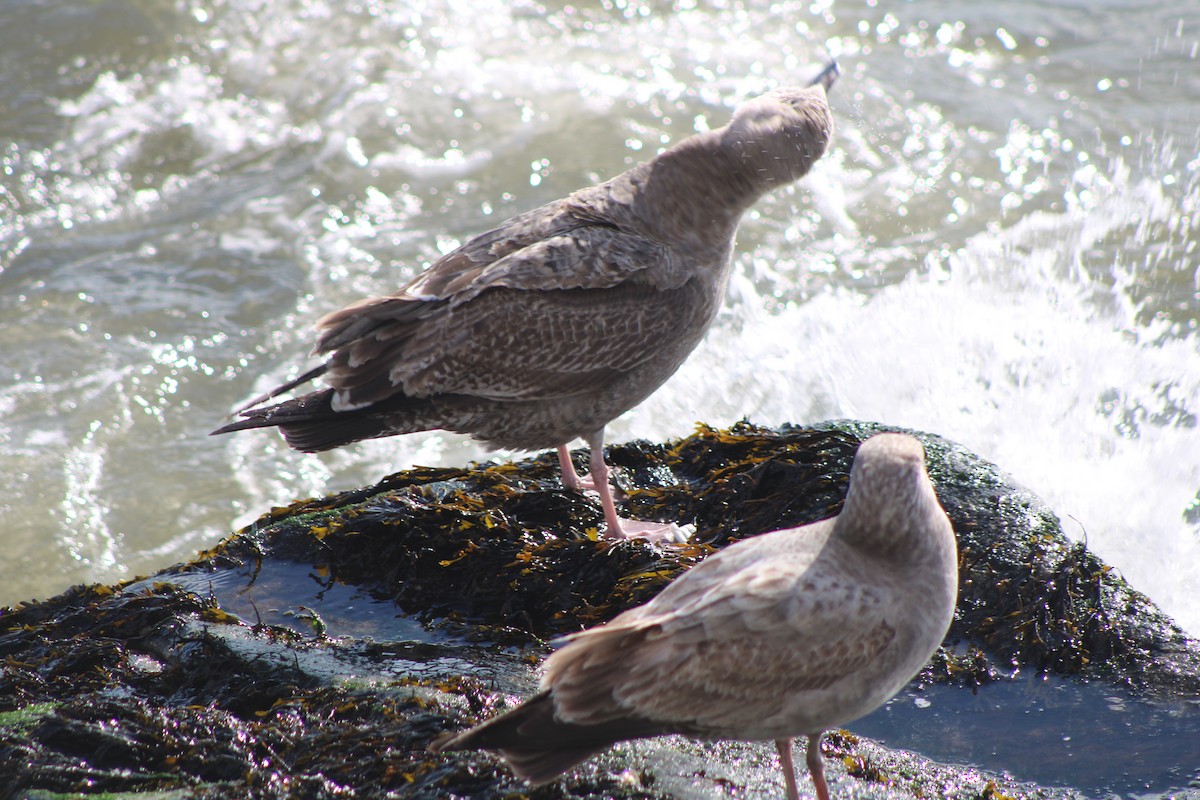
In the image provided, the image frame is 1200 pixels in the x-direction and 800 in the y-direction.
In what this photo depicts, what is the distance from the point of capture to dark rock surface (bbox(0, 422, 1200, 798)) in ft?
11.0

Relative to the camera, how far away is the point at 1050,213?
10.3 meters

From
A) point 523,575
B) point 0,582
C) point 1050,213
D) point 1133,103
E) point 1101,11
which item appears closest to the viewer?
point 523,575

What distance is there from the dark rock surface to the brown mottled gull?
0.29m

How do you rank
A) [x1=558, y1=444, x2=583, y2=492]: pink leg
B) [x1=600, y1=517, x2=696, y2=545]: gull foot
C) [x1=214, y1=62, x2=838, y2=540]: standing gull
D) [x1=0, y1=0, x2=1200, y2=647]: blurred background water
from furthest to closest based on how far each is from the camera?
[x1=0, y1=0, x2=1200, y2=647]: blurred background water
[x1=558, y1=444, x2=583, y2=492]: pink leg
[x1=214, y1=62, x2=838, y2=540]: standing gull
[x1=600, y1=517, x2=696, y2=545]: gull foot

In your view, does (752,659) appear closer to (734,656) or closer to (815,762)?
(734,656)

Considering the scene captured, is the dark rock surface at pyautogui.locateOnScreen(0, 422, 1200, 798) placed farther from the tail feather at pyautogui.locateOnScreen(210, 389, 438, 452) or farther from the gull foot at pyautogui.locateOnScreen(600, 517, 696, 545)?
the tail feather at pyautogui.locateOnScreen(210, 389, 438, 452)

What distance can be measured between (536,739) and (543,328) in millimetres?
2343

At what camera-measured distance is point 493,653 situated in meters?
3.98

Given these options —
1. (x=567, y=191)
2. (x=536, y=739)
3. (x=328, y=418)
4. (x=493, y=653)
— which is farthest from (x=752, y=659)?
(x=567, y=191)

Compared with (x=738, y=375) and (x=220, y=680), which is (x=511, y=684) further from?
(x=738, y=375)

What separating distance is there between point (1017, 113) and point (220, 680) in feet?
34.2

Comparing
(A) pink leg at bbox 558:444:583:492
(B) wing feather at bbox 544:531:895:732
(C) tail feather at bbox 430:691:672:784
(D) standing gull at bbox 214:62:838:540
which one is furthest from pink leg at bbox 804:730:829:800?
(A) pink leg at bbox 558:444:583:492

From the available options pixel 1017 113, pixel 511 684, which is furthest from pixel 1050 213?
pixel 511 684

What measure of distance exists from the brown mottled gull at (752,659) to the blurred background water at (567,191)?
3354 millimetres
